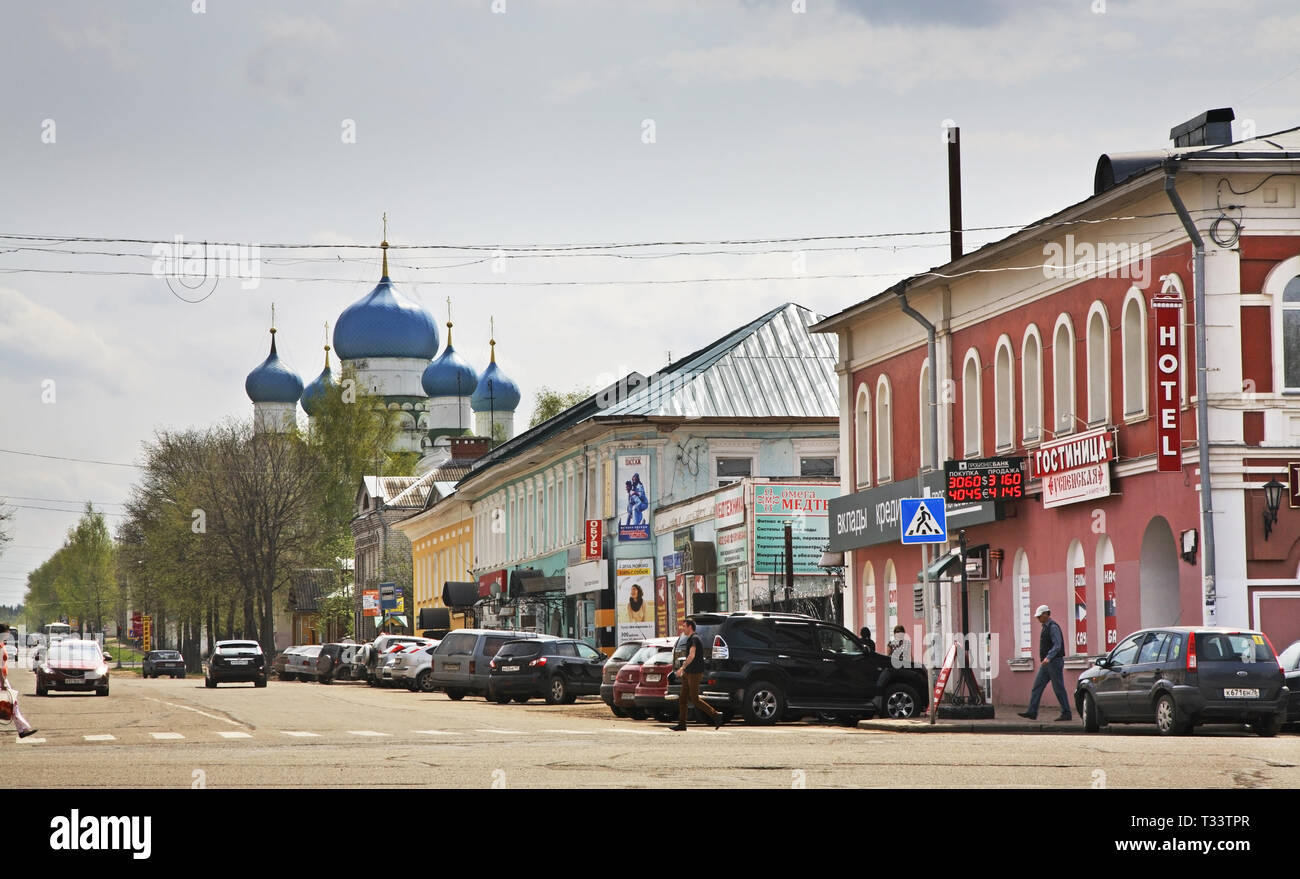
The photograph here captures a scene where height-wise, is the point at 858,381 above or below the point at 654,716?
above

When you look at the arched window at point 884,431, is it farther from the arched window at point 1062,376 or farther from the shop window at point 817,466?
the shop window at point 817,466

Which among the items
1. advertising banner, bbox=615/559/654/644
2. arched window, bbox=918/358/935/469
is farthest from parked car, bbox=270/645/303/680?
arched window, bbox=918/358/935/469

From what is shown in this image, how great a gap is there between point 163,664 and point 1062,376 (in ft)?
213

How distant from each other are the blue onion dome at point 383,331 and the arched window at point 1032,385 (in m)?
88.6

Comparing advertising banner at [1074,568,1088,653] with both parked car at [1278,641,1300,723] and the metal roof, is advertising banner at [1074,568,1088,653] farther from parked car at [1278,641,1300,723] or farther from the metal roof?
the metal roof

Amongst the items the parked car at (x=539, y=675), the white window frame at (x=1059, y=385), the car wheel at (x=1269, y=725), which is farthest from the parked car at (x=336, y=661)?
the car wheel at (x=1269, y=725)

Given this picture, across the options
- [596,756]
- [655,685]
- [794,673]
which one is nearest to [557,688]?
[655,685]

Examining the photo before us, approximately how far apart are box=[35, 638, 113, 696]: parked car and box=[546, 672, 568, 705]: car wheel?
40.1 ft

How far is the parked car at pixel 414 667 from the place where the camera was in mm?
55469

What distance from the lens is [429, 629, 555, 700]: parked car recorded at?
43469mm

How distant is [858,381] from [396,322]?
80277 millimetres

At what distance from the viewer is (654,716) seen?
34125 millimetres
